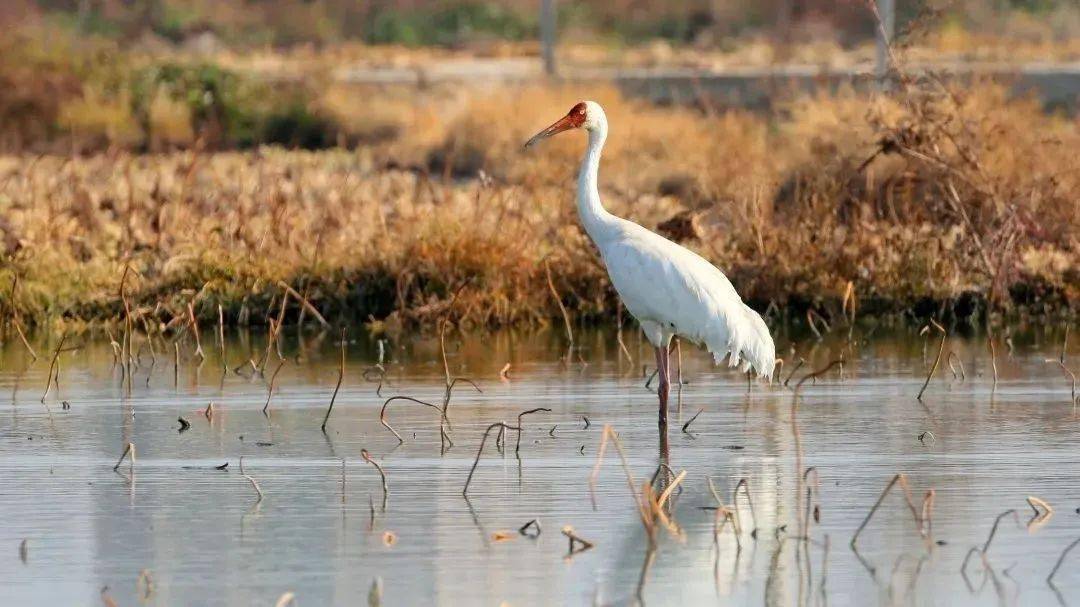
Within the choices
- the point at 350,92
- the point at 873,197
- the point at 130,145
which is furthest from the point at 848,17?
the point at 873,197

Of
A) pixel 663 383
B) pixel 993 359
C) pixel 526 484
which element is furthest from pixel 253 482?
pixel 993 359

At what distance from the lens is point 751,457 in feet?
36.5

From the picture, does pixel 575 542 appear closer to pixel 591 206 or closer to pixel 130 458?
pixel 130 458

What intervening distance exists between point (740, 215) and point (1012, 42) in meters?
38.8

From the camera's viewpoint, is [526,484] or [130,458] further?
[130,458]

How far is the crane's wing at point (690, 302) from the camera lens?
12.5 meters

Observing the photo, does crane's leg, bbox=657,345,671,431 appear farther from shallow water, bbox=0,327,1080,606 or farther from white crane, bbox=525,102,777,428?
shallow water, bbox=0,327,1080,606

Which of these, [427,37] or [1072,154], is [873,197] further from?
[427,37]

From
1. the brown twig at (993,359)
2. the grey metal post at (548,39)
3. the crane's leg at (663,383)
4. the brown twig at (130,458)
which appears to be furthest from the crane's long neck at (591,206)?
the grey metal post at (548,39)

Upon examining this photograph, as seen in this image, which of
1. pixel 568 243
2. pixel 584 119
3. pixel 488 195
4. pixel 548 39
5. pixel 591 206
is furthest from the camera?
pixel 548 39

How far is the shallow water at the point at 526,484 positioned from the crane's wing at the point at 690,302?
393mm

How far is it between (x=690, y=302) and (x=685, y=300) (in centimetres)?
3

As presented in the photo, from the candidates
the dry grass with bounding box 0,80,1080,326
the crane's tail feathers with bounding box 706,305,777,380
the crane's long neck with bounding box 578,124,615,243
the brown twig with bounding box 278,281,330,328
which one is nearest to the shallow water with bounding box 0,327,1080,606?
the crane's tail feathers with bounding box 706,305,777,380

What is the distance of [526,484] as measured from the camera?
34.2 ft
